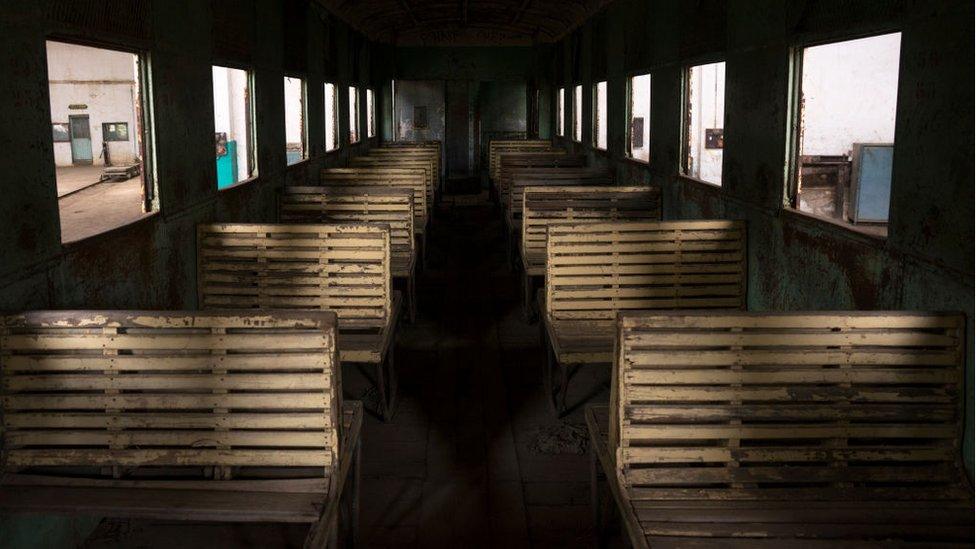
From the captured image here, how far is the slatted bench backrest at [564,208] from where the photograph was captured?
6.69m

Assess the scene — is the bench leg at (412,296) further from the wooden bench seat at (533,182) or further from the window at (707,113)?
the window at (707,113)

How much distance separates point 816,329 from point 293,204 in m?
4.84

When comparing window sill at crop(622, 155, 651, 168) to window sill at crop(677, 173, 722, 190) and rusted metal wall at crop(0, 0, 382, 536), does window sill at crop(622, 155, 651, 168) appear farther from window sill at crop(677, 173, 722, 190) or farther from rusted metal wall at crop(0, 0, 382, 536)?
rusted metal wall at crop(0, 0, 382, 536)

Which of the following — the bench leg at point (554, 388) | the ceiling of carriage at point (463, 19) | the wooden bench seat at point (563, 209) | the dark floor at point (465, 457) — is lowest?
the dark floor at point (465, 457)

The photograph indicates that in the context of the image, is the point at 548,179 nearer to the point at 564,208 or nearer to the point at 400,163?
the point at 564,208

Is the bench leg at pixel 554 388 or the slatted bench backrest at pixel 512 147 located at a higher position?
the slatted bench backrest at pixel 512 147

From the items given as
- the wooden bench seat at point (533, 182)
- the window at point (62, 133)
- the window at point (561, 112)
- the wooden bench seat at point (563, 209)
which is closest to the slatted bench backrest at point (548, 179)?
the wooden bench seat at point (533, 182)

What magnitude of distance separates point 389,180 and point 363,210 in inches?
91.4

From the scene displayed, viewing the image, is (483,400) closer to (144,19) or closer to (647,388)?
(647,388)

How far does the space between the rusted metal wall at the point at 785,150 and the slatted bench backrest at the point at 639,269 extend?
0.27 meters

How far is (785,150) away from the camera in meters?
4.83

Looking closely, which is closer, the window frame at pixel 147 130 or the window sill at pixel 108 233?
the window sill at pixel 108 233

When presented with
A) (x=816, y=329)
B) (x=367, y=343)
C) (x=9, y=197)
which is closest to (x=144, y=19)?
(x=9, y=197)

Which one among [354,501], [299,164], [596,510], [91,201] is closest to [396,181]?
[299,164]
